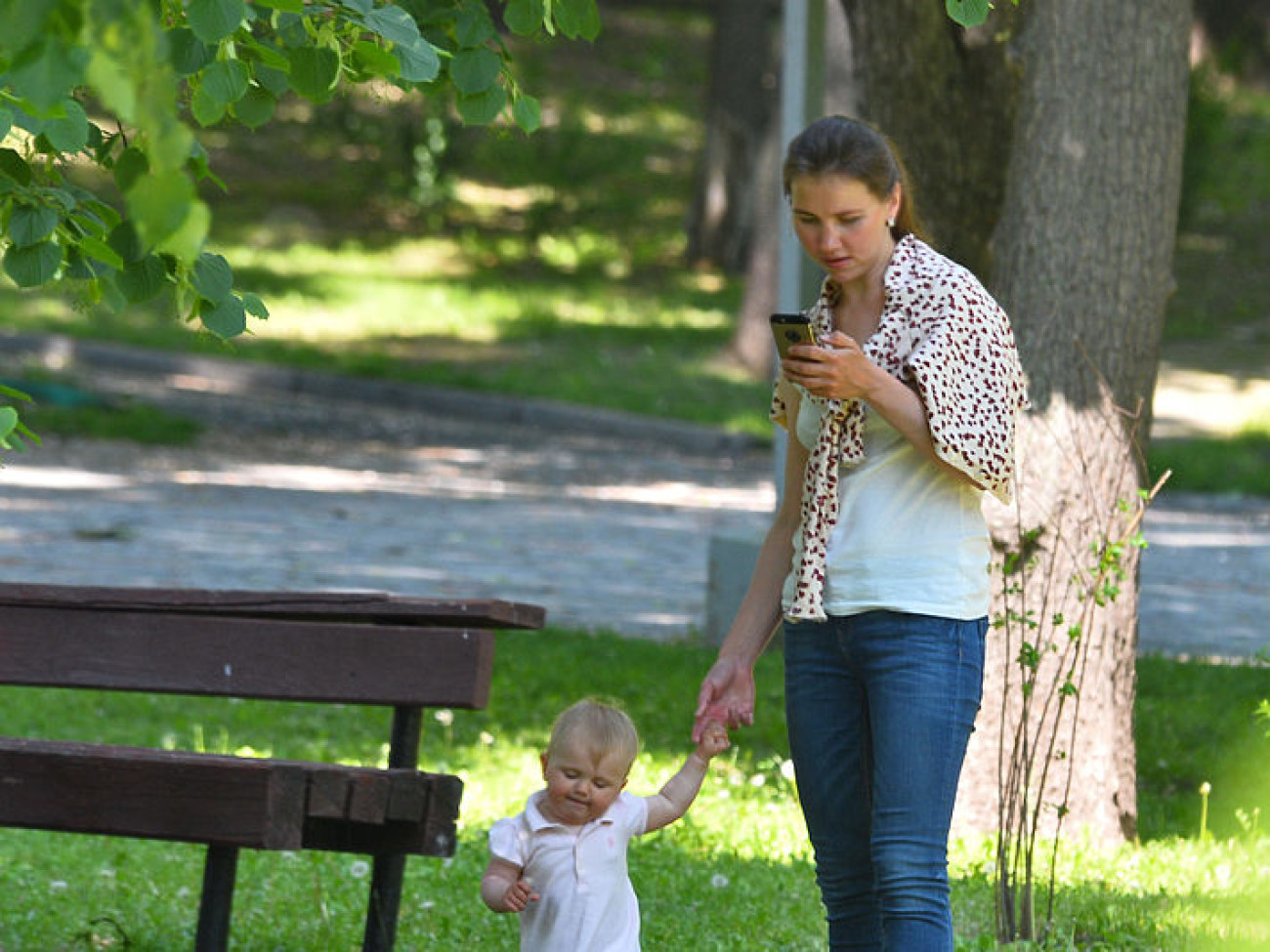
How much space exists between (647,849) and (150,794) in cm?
254

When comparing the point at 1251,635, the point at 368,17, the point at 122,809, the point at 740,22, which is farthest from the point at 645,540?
the point at 740,22

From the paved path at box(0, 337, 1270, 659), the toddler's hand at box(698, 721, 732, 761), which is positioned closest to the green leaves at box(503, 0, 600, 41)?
the toddler's hand at box(698, 721, 732, 761)

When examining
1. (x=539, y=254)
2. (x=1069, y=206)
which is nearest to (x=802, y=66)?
(x=1069, y=206)

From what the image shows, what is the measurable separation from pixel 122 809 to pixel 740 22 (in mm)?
20974

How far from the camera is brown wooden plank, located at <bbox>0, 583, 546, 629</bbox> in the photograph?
4.29 meters

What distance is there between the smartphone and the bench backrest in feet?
3.87

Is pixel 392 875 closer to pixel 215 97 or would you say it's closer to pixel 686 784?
pixel 686 784

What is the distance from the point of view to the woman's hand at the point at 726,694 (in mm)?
3734

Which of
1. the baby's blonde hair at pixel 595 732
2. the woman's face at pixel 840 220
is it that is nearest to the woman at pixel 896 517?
the woman's face at pixel 840 220

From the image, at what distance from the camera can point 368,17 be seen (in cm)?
309

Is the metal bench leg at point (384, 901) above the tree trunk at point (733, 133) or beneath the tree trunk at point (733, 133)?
beneath

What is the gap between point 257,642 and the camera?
4.40 meters

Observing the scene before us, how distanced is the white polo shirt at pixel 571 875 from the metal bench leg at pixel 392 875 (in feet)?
2.58

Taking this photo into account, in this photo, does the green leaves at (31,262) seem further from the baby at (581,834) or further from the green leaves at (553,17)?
the baby at (581,834)
